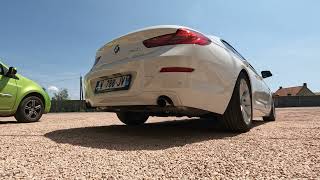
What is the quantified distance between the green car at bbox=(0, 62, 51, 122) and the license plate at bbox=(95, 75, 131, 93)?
370cm

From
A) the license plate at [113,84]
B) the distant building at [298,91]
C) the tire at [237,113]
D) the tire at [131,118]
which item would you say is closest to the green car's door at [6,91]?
the tire at [131,118]

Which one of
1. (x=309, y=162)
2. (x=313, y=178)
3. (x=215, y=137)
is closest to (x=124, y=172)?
(x=313, y=178)

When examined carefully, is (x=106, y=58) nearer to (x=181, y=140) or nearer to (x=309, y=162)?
(x=181, y=140)

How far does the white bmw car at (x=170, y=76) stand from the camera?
3.88 m

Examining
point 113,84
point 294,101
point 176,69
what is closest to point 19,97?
point 113,84

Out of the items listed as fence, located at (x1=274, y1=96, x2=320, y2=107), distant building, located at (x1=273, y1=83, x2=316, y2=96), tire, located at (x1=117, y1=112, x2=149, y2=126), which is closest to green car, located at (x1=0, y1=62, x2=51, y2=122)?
tire, located at (x1=117, y1=112, x2=149, y2=126)

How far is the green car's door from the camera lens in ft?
24.4

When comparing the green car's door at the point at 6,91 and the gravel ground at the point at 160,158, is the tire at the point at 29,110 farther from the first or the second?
the gravel ground at the point at 160,158

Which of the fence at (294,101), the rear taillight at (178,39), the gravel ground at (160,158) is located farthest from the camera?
the fence at (294,101)

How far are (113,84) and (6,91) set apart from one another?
13.5ft

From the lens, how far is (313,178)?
231 cm

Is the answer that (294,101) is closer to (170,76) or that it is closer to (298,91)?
(298,91)

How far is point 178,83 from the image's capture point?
3846 mm

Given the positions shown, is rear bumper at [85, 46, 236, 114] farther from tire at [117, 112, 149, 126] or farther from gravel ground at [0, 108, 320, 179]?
tire at [117, 112, 149, 126]
